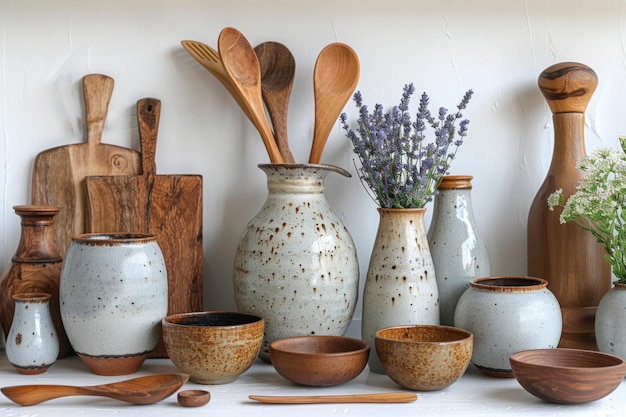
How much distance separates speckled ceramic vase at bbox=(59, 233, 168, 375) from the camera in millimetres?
887

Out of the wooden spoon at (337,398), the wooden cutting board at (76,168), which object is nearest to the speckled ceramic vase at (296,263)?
the wooden spoon at (337,398)

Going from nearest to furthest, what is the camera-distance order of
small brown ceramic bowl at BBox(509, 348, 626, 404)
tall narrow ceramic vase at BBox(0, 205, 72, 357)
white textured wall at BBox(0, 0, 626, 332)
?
1. small brown ceramic bowl at BBox(509, 348, 626, 404)
2. tall narrow ceramic vase at BBox(0, 205, 72, 357)
3. white textured wall at BBox(0, 0, 626, 332)

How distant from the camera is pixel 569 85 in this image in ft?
3.44

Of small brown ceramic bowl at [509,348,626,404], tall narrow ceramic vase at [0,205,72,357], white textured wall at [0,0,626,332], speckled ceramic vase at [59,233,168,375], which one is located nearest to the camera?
small brown ceramic bowl at [509,348,626,404]

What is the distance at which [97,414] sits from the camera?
0.77 meters

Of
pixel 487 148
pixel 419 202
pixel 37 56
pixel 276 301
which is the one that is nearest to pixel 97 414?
pixel 276 301

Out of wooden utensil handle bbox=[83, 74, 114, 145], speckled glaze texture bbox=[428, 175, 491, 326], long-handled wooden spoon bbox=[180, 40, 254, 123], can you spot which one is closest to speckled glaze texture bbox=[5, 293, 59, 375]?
wooden utensil handle bbox=[83, 74, 114, 145]

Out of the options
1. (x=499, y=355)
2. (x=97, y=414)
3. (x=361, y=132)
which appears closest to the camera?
(x=97, y=414)

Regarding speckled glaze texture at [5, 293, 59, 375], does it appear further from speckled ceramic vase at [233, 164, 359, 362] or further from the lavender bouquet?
the lavender bouquet

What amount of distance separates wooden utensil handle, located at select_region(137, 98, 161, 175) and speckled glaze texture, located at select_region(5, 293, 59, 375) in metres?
0.25

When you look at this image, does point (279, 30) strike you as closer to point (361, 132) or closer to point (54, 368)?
point (361, 132)

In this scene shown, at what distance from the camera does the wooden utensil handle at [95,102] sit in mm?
1069

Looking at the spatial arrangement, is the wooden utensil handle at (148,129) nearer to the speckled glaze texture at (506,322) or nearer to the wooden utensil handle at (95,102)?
the wooden utensil handle at (95,102)

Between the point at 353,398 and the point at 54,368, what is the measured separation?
407 mm
